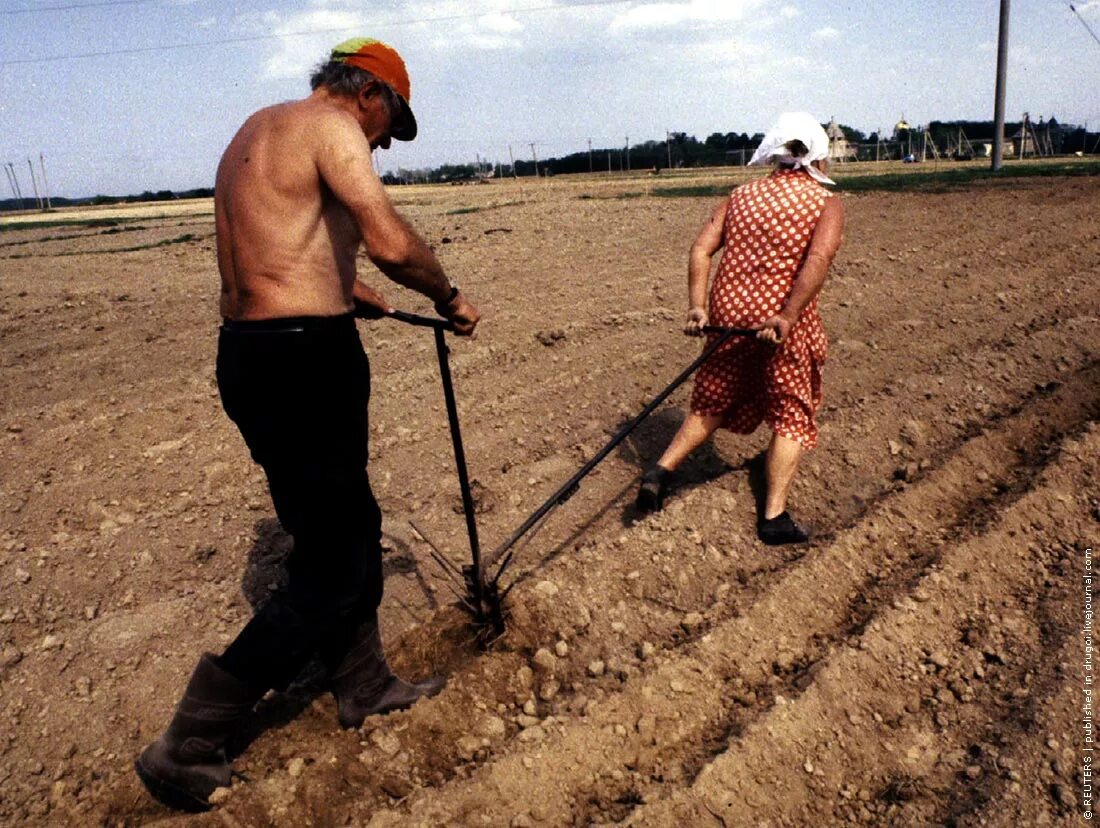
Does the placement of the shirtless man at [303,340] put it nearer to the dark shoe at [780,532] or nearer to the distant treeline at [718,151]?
the dark shoe at [780,532]

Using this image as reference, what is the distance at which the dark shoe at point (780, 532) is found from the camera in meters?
3.98

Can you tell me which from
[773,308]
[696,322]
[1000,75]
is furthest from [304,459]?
[1000,75]

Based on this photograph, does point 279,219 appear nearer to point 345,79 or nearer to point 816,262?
point 345,79

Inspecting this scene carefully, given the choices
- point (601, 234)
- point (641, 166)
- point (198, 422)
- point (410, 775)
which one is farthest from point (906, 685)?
point (641, 166)

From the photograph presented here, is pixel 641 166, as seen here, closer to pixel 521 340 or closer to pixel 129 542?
pixel 521 340

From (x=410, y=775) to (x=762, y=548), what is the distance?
1.89 meters

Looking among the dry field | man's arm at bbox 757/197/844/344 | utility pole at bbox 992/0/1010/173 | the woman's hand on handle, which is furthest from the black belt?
utility pole at bbox 992/0/1010/173

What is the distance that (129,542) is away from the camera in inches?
164

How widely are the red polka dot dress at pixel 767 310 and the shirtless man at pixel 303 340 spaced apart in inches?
62.9

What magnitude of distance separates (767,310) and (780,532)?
0.99m

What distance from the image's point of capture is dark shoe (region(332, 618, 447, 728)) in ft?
9.80

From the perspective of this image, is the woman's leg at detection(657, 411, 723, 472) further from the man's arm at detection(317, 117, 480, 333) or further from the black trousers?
the man's arm at detection(317, 117, 480, 333)

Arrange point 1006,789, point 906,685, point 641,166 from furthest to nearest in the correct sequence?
point 641,166, point 906,685, point 1006,789

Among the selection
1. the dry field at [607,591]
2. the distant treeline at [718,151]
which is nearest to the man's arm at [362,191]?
the dry field at [607,591]
